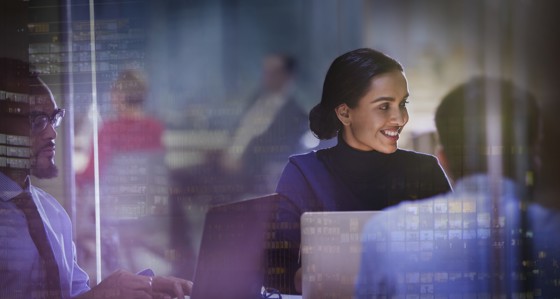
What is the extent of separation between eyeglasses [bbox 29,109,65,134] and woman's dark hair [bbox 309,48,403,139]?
1.09 meters

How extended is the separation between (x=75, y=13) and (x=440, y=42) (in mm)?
1505

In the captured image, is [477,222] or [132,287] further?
[132,287]

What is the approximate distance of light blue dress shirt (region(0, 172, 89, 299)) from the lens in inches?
93.9

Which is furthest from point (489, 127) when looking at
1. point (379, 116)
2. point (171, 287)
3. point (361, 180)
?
point (171, 287)

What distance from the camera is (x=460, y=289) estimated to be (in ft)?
7.36

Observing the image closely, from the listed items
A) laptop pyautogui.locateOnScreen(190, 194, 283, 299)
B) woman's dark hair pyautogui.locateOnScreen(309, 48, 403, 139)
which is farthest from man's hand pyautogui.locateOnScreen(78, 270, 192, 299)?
woman's dark hair pyautogui.locateOnScreen(309, 48, 403, 139)

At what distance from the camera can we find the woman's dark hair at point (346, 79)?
7.18 ft

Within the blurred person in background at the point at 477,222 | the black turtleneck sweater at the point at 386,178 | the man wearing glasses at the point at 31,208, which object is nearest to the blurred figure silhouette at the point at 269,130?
the black turtleneck sweater at the point at 386,178

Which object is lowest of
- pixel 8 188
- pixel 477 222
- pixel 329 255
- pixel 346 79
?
A: pixel 329 255

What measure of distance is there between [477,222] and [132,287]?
1431 millimetres

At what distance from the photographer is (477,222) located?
7.31ft

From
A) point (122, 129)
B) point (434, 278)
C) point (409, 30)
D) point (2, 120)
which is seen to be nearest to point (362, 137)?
point (409, 30)

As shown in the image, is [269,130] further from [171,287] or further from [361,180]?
[171,287]

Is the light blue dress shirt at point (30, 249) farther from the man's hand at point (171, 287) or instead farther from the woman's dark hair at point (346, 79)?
the woman's dark hair at point (346, 79)
